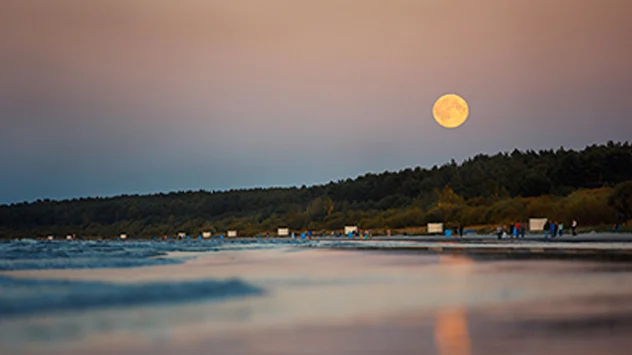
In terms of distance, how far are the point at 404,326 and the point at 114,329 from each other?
5006 millimetres

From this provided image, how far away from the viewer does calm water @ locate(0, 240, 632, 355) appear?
37.1 feet

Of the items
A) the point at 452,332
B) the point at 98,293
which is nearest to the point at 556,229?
the point at 98,293

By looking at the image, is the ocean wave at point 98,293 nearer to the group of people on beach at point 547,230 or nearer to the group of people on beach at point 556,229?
the group of people on beach at point 556,229

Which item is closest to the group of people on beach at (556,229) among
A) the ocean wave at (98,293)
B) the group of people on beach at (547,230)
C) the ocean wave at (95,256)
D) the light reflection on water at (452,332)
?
the group of people on beach at (547,230)

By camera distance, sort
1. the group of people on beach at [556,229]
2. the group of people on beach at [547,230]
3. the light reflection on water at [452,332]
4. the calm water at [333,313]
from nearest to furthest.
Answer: the light reflection on water at [452,332] < the calm water at [333,313] < the group of people on beach at [556,229] < the group of people on beach at [547,230]

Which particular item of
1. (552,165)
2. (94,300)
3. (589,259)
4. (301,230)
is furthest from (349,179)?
(94,300)

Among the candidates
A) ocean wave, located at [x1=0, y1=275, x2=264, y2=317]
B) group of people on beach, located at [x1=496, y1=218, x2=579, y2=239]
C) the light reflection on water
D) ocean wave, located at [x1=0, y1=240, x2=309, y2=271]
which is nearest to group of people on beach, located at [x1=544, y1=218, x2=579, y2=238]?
group of people on beach, located at [x1=496, y1=218, x2=579, y2=239]

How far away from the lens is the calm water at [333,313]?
11.3 m

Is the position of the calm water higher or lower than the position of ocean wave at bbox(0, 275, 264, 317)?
lower

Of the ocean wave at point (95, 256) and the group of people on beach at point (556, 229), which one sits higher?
the group of people on beach at point (556, 229)

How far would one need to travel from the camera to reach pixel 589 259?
30188 millimetres

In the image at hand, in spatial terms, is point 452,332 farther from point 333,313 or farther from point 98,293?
point 98,293

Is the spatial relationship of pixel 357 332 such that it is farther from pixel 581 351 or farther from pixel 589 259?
pixel 589 259

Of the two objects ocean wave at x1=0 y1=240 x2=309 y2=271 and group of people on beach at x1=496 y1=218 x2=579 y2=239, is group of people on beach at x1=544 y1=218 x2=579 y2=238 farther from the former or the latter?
ocean wave at x1=0 y1=240 x2=309 y2=271
